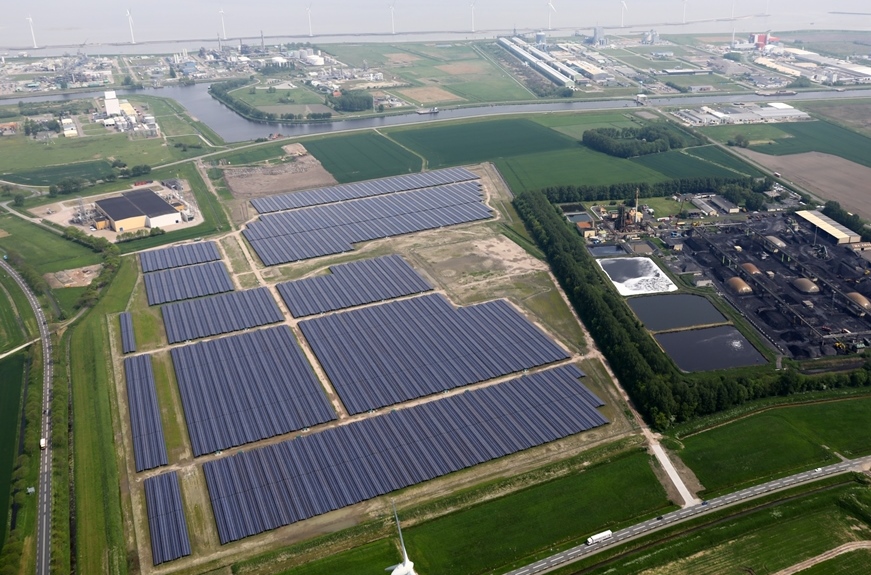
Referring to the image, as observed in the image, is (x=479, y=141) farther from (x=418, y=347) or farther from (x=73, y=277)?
(x=73, y=277)

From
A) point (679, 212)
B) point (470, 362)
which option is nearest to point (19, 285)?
point (470, 362)

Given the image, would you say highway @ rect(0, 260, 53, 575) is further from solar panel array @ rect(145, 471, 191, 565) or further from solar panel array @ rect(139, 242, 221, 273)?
solar panel array @ rect(139, 242, 221, 273)

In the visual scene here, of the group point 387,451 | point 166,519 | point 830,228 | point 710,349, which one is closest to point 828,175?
point 830,228

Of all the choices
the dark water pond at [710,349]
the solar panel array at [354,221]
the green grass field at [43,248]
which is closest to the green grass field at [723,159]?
the solar panel array at [354,221]

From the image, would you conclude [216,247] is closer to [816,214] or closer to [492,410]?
[492,410]

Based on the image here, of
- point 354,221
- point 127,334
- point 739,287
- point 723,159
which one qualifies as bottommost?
point 127,334

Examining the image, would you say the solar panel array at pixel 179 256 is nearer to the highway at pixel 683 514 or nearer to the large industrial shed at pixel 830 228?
the highway at pixel 683 514
